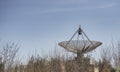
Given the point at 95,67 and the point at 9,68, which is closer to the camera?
the point at 9,68

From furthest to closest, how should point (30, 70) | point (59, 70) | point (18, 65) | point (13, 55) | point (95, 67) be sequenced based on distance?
point (95, 67) → point (59, 70) → point (30, 70) → point (18, 65) → point (13, 55)

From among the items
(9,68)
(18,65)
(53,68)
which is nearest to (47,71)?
(53,68)

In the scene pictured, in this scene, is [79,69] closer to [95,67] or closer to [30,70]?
[95,67]

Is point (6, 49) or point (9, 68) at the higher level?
point (6, 49)

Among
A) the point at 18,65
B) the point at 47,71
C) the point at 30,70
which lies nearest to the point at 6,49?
the point at 18,65

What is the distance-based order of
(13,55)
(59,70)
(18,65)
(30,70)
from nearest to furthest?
(13,55) < (18,65) < (30,70) < (59,70)

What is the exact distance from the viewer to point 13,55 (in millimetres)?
13211

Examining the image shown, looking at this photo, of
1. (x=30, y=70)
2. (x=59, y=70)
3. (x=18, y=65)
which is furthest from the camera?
(x=59, y=70)

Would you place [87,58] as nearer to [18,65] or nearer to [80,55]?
[80,55]

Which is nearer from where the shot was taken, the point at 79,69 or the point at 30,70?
the point at 30,70

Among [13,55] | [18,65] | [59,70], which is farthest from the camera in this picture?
[59,70]

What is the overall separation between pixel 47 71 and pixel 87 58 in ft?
12.1

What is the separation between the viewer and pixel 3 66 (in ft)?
43.5

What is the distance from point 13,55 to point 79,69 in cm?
734
